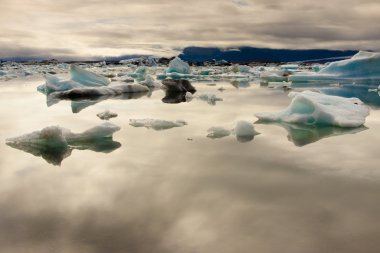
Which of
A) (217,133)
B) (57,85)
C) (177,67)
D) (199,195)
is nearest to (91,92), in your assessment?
(57,85)

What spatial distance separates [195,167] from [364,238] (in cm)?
→ 157

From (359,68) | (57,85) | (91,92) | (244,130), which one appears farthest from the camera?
(359,68)

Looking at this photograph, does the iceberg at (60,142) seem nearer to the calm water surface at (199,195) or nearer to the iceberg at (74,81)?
the calm water surface at (199,195)

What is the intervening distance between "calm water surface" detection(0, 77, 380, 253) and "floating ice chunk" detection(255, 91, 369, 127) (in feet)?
0.84

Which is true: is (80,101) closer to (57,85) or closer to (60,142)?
(57,85)

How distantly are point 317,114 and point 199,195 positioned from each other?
2823mm

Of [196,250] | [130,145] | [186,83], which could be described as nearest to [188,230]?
[196,250]

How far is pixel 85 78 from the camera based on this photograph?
35.3ft

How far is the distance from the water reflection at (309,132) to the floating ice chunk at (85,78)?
6.66m

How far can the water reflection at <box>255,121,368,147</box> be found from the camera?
14.1 ft

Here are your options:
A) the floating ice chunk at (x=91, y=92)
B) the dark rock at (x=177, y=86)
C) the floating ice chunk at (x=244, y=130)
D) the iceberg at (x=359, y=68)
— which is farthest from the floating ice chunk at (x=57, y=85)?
the iceberg at (x=359, y=68)

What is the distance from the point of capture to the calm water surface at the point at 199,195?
1.97 m

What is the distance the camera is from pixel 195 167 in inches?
131

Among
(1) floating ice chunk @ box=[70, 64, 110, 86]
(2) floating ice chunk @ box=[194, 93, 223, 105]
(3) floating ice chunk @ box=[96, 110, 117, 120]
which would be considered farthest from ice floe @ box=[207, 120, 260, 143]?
(1) floating ice chunk @ box=[70, 64, 110, 86]
